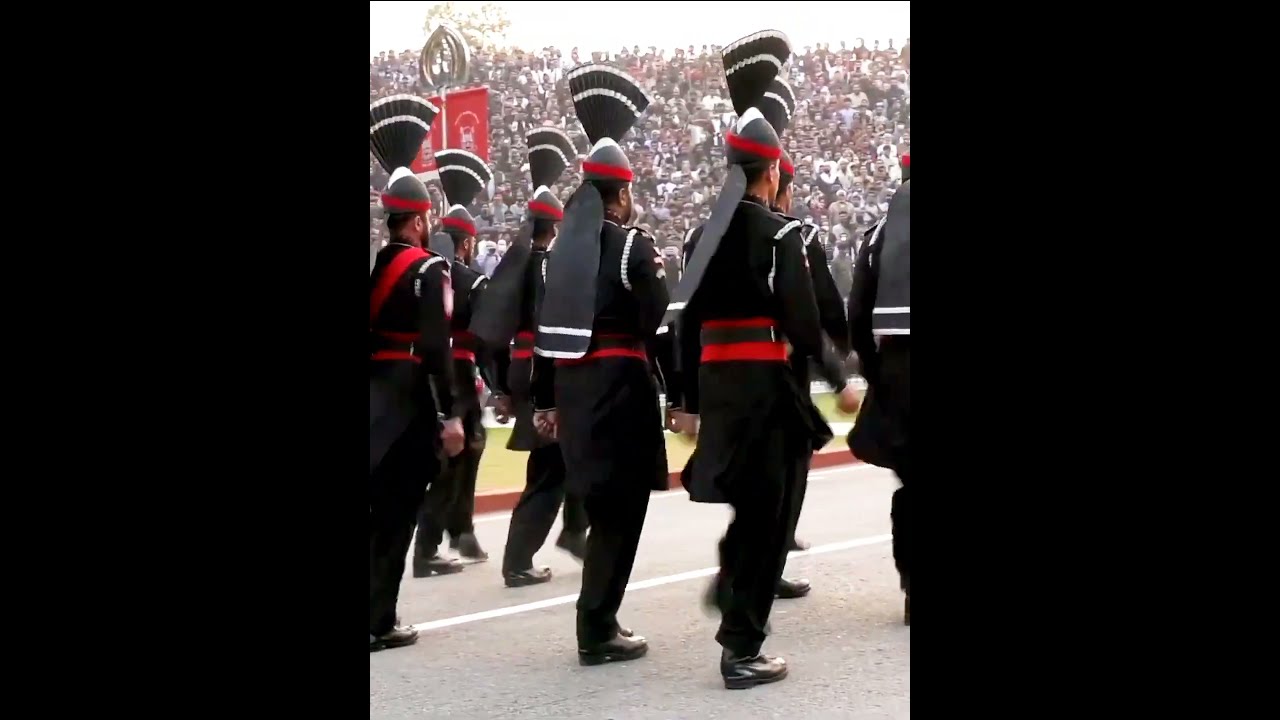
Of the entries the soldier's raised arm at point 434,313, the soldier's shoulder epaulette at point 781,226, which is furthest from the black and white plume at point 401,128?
the soldier's shoulder epaulette at point 781,226

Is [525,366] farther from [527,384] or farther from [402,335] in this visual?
[402,335]

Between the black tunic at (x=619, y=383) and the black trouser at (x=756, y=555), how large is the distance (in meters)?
0.63

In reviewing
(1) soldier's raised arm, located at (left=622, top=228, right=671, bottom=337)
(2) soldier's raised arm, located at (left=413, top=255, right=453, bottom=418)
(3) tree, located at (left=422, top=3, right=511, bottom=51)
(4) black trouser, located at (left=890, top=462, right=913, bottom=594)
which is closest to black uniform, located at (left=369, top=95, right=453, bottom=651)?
(2) soldier's raised arm, located at (left=413, top=255, right=453, bottom=418)

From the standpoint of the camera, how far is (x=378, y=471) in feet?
19.4

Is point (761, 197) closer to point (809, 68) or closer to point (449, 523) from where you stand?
point (449, 523)

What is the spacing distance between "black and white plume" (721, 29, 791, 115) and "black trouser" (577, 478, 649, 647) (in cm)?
173

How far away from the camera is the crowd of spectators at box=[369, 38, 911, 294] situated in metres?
21.8

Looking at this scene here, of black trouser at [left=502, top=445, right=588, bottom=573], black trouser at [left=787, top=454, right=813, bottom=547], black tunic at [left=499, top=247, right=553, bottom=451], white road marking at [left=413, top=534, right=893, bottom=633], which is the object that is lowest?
white road marking at [left=413, top=534, right=893, bottom=633]

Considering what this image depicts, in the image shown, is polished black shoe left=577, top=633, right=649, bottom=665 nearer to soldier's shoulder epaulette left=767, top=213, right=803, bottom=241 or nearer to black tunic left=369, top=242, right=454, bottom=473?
black tunic left=369, top=242, right=454, bottom=473

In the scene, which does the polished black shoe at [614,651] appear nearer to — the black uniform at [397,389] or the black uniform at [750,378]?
the black uniform at [750,378]

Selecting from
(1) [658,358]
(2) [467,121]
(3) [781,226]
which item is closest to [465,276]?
(1) [658,358]

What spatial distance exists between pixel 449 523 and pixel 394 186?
2.73 meters
